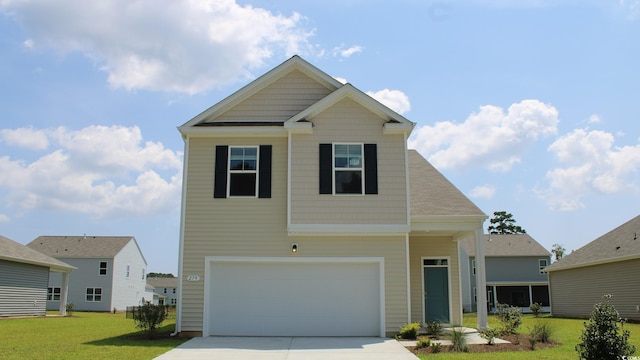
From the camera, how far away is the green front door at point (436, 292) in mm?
18391

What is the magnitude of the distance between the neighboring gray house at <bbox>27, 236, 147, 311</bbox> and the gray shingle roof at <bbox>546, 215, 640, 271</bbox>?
109 ft

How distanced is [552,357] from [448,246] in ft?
25.6

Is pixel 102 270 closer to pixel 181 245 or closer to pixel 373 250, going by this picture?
pixel 181 245

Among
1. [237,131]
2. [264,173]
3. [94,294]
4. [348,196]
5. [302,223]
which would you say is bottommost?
[94,294]

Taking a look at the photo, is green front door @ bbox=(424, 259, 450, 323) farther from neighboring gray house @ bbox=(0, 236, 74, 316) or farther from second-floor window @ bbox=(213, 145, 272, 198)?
neighboring gray house @ bbox=(0, 236, 74, 316)

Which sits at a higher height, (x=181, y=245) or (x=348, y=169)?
(x=348, y=169)

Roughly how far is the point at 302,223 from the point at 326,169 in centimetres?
168

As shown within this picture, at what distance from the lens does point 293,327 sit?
50.4ft

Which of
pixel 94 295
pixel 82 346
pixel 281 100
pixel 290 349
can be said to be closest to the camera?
pixel 290 349

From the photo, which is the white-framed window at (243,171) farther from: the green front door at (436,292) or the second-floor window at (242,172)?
the green front door at (436,292)

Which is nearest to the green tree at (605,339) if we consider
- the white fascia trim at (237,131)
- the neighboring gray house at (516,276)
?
the white fascia trim at (237,131)

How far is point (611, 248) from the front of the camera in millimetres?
26672

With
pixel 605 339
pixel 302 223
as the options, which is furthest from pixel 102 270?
pixel 605 339

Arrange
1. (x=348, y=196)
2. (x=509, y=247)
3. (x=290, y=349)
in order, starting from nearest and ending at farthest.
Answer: (x=290, y=349)
(x=348, y=196)
(x=509, y=247)
